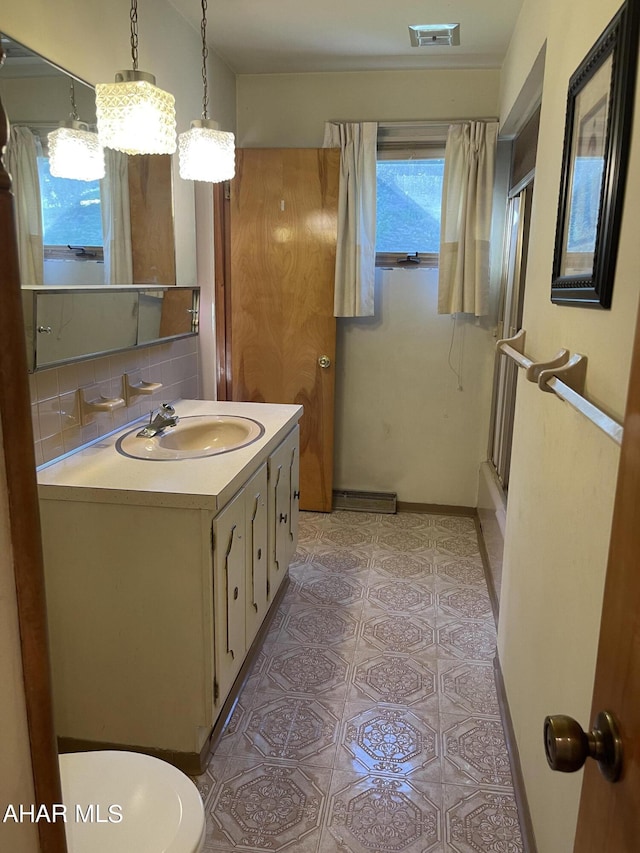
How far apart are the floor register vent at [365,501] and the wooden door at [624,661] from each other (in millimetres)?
3142

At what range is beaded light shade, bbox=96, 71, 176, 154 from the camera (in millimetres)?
1875

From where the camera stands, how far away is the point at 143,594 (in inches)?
68.1

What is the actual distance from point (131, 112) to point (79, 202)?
0.32 m

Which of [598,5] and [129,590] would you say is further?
[129,590]

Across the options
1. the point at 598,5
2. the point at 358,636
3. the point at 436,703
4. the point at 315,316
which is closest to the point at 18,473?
the point at 598,5

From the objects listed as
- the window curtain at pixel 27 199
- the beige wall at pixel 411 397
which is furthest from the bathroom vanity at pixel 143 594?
the beige wall at pixel 411 397

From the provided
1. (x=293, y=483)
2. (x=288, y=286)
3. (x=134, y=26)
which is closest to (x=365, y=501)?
(x=293, y=483)

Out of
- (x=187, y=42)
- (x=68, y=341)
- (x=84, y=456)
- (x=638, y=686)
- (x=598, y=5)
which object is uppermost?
(x=187, y=42)

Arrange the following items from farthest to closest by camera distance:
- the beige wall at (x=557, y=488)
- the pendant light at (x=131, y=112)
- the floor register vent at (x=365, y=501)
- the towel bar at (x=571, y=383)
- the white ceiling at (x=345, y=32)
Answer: the floor register vent at (x=365, y=501) < the white ceiling at (x=345, y=32) < the pendant light at (x=131, y=112) < the beige wall at (x=557, y=488) < the towel bar at (x=571, y=383)

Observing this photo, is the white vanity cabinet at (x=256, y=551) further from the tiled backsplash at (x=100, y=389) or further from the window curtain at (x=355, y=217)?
the window curtain at (x=355, y=217)

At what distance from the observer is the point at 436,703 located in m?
2.13

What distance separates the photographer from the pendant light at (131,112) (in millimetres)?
1875

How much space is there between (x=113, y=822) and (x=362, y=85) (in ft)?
11.6

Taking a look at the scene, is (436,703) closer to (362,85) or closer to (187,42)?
(187,42)
